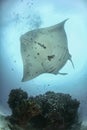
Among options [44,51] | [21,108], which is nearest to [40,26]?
[44,51]

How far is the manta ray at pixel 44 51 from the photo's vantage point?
5.43 meters

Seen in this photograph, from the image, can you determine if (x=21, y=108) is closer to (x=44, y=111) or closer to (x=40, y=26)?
(x=44, y=111)

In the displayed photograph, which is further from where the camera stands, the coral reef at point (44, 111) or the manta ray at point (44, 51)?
the manta ray at point (44, 51)

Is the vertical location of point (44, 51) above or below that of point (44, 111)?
above

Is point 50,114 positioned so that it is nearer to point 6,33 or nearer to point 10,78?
point 10,78

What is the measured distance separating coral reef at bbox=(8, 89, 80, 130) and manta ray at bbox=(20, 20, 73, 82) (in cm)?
29

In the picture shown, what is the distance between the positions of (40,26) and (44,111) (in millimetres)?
1006

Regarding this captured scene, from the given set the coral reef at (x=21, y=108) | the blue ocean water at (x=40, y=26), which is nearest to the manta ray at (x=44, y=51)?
the blue ocean water at (x=40, y=26)

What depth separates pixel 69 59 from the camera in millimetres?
5418

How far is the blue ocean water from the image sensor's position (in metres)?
5.41

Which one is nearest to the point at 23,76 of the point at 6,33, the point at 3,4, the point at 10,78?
the point at 10,78

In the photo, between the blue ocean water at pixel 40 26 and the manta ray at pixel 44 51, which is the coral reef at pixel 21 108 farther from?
the manta ray at pixel 44 51

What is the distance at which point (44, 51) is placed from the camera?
5.43 metres

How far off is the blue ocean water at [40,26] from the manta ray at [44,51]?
50mm
